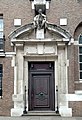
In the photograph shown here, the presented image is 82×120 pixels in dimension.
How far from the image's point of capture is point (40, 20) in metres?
14.1

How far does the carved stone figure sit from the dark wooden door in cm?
193

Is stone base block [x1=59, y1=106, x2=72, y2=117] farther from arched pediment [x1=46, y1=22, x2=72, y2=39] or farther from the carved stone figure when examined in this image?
the carved stone figure

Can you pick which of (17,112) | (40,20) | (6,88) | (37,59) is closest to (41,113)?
(17,112)

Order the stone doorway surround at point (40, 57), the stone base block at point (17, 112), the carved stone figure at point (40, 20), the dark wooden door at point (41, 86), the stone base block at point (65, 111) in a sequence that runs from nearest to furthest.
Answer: the stone base block at point (65, 111) → the stone base block at point (17, 112) → the stone doorway surround at point (40, 57) → the carved stone figure at point (40, 20) → the dark wooden door at point (41, 86)

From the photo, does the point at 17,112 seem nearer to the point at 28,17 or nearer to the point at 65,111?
the point at 65,111

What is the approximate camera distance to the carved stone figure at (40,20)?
14.1 meters

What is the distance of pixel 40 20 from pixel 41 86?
10.8 feet

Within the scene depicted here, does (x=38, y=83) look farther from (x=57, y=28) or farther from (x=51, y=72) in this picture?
(x=57, y=28)

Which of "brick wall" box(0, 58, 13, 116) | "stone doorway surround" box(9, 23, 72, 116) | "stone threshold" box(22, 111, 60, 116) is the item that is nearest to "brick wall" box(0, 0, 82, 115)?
"brick wall" box(0, 58, 13, 116)

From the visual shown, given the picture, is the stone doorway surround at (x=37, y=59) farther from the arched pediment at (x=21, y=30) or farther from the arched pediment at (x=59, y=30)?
the arched pediment at (x=21, y=30)

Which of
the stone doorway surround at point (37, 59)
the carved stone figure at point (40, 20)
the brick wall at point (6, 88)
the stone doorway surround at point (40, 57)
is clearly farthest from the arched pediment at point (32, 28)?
the brick wall at point (6, 88)

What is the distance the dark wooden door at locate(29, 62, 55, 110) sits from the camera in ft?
47.3

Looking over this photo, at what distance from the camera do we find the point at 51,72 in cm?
1452

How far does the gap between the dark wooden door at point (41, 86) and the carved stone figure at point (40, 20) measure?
1.93 m
